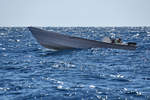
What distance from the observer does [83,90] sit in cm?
1346

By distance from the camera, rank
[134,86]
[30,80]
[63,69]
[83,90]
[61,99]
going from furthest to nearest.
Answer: [63,69] → [30,80] → [134,86] → [83,90] → [61,99]

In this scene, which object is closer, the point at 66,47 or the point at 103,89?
the point at 103,89

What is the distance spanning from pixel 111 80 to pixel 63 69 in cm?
533

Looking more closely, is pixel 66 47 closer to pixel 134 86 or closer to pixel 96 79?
pixel 96 79

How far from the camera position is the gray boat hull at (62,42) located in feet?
109

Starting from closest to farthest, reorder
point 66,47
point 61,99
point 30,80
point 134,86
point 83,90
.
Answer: point 61,99 → point 83,90 → point 134,86 → point 30,80 → point 66,47

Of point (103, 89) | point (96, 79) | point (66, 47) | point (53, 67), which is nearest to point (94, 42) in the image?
point (66, 47)

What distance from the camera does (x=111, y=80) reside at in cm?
1612

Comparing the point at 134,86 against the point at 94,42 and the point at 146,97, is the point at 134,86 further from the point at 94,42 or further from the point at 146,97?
the point at 94,42

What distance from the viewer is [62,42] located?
110ft

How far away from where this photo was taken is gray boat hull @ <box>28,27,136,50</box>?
33.2 meters

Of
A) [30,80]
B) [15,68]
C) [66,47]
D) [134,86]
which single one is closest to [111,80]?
[134,86]

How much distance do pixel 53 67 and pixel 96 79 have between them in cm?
580

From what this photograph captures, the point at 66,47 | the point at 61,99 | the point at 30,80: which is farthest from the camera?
the point at 66,47
